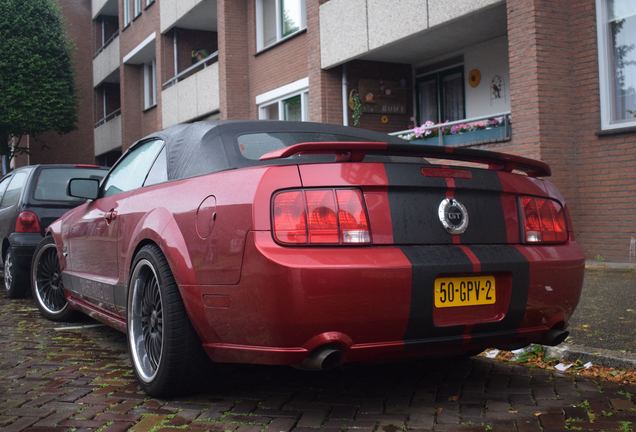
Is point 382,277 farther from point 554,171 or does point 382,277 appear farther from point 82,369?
point 554,171

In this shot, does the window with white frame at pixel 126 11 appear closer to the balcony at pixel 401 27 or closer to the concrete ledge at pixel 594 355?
the balcony at pixel 401 27

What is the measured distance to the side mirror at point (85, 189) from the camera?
17.2 ft

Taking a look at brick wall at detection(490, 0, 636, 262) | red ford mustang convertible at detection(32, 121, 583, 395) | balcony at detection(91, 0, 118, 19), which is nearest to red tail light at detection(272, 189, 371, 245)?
red ford mustang convertible at detection(32, 121, 583, 395)

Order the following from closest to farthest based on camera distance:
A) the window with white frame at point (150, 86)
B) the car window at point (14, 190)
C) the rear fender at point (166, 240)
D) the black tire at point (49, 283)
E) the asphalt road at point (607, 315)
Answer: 1. the rear fender at point (166, 240)
2. the asphalt road at point (607, 315)
3. the black tire at point (49, 283)
4. the car window at point (14, 190)
5. the window with white frame at point (150, 86)

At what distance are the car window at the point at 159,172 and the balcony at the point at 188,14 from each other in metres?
16.3

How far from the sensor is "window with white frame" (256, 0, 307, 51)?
15743 mm

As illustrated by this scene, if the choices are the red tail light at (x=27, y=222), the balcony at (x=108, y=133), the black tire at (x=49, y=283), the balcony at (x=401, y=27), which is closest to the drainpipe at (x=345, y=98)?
the balcony at (x=401, y=27)

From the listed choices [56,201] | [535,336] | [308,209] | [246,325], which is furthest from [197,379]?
[56,201]

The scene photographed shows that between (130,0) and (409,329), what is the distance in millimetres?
26620

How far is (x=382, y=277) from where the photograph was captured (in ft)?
9.65

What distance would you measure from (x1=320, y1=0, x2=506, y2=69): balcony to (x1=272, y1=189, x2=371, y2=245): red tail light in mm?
7810

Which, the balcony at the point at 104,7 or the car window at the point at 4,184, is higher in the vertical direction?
the balcony at the point at 104,7

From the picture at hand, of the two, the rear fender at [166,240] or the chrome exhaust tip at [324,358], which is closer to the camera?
the chrome exhaust tip at [324,358]

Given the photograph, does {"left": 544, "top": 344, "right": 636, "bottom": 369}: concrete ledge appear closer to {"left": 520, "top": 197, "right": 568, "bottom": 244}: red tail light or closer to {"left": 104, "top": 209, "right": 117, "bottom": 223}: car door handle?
{"left": 520, "top": 197, "right": 568, "bottom": 244}: red tail light
